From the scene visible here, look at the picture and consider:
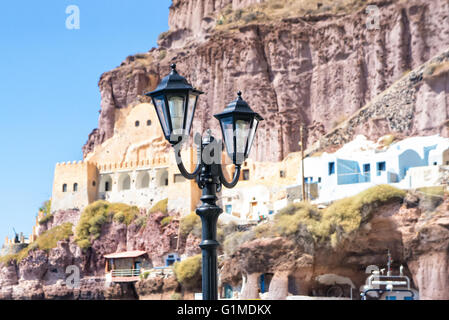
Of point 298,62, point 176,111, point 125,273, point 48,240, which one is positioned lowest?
point 125,273

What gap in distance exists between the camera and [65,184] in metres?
59.5

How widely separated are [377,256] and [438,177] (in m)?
5.86

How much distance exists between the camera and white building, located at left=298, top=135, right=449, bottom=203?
42219mm

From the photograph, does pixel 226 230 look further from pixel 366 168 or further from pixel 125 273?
pixel 366 168

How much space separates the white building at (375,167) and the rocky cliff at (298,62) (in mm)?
13231

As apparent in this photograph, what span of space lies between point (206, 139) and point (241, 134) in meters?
0.50

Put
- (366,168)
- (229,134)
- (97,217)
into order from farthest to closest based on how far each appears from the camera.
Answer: (97,217), (366,168), (229,134)

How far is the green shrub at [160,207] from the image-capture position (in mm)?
52781

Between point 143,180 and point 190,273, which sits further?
point 143,180

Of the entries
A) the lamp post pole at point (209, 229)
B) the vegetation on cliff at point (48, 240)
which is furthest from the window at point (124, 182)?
the lamp post pole at point (209, 229)

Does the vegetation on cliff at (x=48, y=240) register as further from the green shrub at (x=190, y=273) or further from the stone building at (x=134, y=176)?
the green shrub at (x=190, y=273)

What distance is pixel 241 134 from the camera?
928 centimetres

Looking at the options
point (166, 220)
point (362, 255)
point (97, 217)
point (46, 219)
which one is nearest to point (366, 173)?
point (362, 255)
